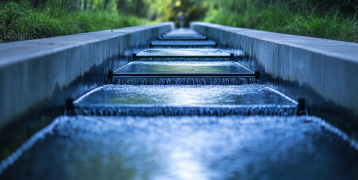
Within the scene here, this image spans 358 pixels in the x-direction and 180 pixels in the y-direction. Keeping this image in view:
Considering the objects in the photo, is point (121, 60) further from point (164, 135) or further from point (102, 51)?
point (164, 135)

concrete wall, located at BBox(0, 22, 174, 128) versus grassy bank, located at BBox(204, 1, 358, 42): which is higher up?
grassy bank, located at BBox(204, 1, 358, 42)

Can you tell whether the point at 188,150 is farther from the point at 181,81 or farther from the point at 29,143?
the point at 181,81

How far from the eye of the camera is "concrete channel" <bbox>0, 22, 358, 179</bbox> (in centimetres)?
326

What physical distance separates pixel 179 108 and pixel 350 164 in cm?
189

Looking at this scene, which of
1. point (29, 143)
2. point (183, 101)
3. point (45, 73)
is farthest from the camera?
point (183, 101)

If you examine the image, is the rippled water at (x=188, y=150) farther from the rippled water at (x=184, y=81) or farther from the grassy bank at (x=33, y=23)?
the grassy bank at (x=33, y=23)

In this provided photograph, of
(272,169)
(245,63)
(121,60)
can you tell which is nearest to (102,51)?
(121,60)

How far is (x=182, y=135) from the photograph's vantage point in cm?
412

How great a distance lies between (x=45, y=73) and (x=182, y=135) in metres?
1.45

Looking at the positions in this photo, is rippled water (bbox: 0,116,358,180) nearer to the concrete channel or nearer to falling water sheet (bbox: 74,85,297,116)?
the concrete channel

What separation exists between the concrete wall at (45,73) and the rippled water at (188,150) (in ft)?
1.12

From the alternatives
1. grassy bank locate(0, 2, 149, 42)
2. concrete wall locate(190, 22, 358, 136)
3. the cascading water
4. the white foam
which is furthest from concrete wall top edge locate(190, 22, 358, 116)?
grassy bank locate(0, 2, 149, 42)

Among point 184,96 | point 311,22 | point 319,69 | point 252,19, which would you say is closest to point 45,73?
point 184,96

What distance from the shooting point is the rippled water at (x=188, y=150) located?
10.5 feet
